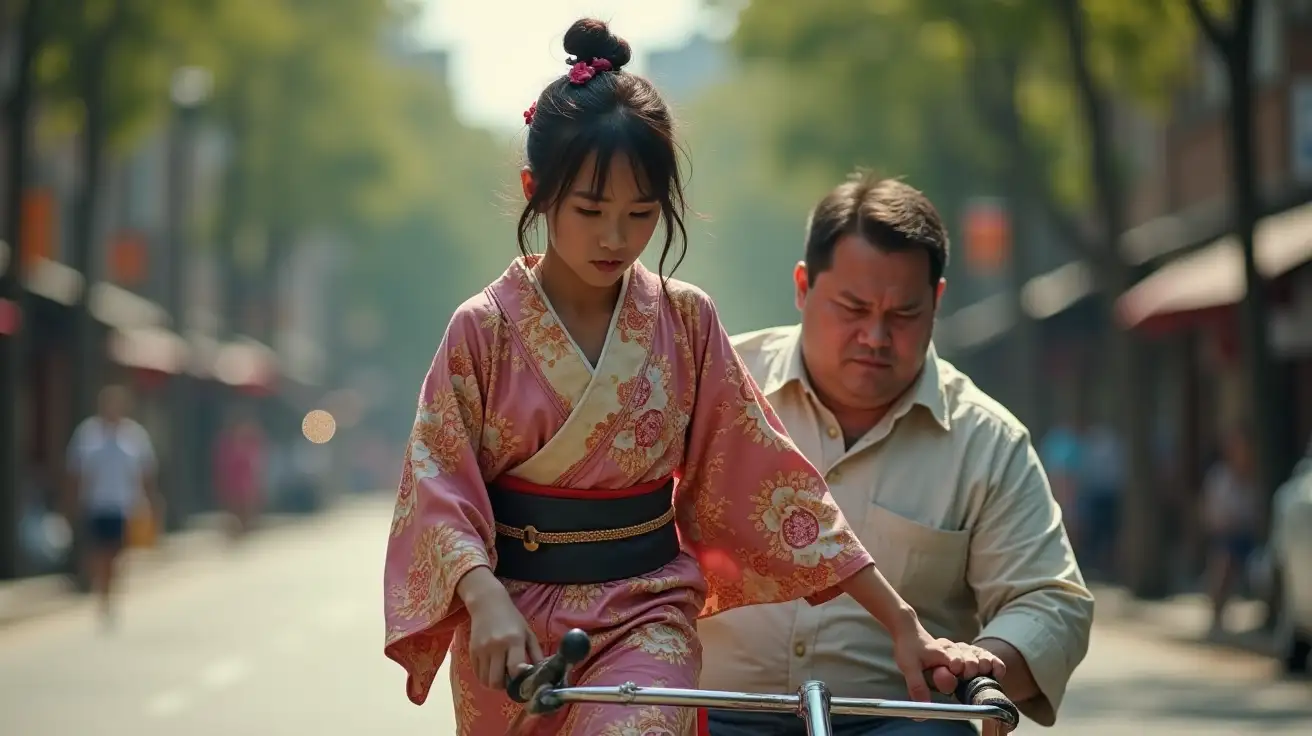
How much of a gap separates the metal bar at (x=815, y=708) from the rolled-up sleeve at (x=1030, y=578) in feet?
3.20

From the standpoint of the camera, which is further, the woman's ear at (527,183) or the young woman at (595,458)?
the woman's ear at (527,183)

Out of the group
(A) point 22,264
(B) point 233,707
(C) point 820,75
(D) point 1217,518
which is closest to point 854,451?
(B) point 233,707

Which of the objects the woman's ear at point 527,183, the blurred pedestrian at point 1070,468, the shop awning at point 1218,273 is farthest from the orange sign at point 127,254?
the woman's ear at point 527,183

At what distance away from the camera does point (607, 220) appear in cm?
382

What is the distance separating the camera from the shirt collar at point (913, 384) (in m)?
4.91

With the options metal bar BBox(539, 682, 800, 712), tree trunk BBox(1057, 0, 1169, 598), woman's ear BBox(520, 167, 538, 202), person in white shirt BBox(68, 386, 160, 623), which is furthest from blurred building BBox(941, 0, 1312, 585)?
metal bar BBox(539, 682, 800, 712)

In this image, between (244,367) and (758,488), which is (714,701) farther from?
(244,367)

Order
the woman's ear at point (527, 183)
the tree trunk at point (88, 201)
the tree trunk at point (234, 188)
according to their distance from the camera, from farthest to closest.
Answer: the tree trunk at point (234, 188), the tree trunk at point (88, 201), the woman's ear at point (527, 183)

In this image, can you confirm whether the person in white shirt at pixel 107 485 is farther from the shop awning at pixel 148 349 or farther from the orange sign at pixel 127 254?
the orange sign at pixel 127 254

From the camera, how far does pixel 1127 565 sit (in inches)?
914

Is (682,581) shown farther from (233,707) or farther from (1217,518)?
(1217,518)

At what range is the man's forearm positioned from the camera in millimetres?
4488

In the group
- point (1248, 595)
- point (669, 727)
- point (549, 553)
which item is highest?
point (549, 553)

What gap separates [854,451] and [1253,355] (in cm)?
1337
